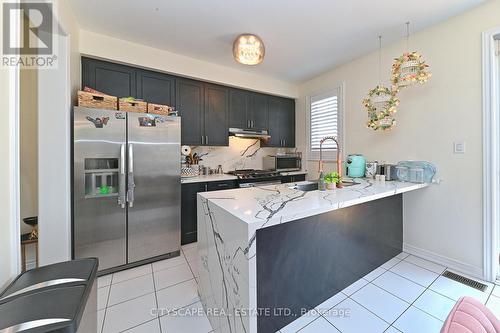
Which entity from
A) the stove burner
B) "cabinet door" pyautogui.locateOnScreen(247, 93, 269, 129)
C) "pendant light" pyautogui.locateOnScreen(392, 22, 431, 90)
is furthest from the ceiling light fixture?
the stove burner

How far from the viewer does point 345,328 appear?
1.47 metres

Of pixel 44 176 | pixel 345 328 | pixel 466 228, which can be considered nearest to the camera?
pixel 345 328

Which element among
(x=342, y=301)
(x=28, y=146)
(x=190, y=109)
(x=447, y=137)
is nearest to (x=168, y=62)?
(x=190, y=109)

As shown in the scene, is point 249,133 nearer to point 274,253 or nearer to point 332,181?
point 332,181

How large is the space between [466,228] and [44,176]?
4152mm

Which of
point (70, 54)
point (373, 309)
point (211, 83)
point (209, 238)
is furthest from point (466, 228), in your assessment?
point (70, 54)

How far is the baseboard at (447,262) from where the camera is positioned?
6.68ft

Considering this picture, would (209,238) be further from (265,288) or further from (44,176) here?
(44,176)

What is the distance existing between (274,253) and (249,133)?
2.59 meters

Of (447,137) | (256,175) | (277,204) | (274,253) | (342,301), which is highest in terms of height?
(447,137)

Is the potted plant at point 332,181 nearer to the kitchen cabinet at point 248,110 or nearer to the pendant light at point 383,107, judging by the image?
the pendant light at point 383,107

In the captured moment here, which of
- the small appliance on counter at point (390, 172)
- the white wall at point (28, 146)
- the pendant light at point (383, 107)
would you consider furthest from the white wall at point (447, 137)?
the white wall at point (28, 146)

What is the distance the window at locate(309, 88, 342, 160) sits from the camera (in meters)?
3.38

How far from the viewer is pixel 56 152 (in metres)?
1.89
